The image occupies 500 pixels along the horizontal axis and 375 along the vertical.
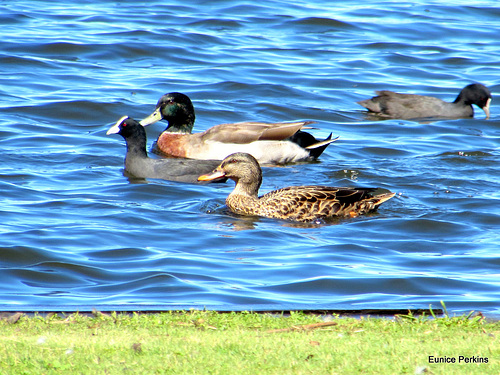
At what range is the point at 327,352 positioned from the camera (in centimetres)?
467

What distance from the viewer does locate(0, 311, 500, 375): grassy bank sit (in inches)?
174

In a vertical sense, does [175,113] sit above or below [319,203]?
above

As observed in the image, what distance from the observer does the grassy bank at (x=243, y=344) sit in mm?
4410

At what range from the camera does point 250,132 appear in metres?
14.0

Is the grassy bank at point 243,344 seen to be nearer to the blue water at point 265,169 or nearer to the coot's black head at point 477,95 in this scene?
the blue water at point 265,169

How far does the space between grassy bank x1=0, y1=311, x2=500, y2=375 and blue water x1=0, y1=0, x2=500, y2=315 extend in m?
0.61

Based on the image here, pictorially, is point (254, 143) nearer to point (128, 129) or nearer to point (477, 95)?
point (128, 129)

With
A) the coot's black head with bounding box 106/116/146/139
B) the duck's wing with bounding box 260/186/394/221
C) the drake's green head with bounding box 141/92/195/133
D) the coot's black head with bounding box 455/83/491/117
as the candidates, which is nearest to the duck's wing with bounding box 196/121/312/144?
the drake's green head with bounding box 141/92/195/133

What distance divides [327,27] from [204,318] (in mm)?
18422

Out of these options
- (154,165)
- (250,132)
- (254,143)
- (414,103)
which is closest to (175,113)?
(250,132)

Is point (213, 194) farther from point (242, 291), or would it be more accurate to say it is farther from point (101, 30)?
point (101, 30)

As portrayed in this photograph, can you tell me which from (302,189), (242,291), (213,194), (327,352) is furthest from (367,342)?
(213,194)

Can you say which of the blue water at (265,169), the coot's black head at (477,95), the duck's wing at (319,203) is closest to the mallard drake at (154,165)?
the blue water at (265,169)

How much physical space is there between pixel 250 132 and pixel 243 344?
369 inches
